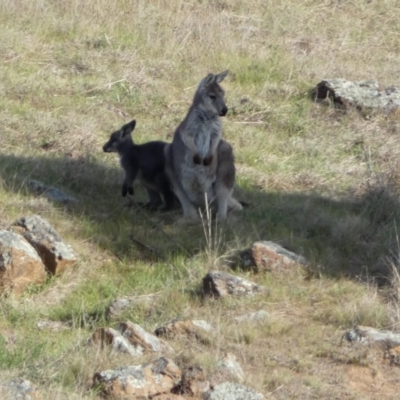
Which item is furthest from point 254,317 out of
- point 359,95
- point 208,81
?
point 359,95

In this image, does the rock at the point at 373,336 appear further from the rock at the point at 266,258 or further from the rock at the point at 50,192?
the rock at the point at 50,192

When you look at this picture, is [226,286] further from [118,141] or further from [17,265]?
[118,141]

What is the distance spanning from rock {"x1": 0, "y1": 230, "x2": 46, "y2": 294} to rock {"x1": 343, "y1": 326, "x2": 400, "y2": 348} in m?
2.57

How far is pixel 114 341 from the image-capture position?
6.12 meters

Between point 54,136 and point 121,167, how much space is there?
1.06 m

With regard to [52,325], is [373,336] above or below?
above

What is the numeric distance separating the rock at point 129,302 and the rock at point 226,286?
1.40 feet

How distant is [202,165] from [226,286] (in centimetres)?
257

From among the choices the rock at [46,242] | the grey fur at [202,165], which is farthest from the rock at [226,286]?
the grey fur at [202,165]

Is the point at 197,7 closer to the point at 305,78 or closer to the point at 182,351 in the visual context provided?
the point at 305,78

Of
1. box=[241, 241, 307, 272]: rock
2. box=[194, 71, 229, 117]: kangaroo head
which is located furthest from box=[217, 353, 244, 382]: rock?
box=[194, 71, 229, 117]: kangaroo head

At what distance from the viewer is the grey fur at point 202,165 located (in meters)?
9.82

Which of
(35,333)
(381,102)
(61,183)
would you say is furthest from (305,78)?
(35,333)

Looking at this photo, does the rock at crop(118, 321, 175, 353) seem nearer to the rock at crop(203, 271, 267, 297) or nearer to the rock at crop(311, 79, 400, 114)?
the rock at crop(203, 271, 267, 297)
